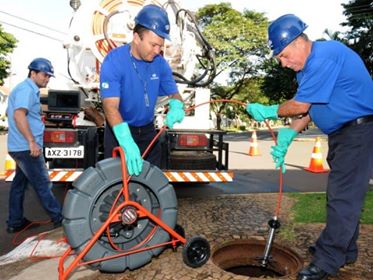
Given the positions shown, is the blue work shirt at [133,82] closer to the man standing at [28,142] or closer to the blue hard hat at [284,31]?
the blue hard hat at [284,31]

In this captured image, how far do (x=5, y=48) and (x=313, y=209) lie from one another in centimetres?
2912

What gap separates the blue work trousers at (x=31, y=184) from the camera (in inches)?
156

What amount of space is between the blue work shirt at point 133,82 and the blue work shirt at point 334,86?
1148mm

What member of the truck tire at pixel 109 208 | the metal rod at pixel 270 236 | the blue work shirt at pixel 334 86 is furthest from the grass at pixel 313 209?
the truck tire at pixel 109 208

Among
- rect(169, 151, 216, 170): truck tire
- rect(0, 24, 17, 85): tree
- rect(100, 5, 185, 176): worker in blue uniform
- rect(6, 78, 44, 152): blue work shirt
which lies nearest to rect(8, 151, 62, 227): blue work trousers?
rect(6, 78, 44, 152): blue work shirt

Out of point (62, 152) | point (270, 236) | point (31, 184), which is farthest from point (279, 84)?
point (270, 236)

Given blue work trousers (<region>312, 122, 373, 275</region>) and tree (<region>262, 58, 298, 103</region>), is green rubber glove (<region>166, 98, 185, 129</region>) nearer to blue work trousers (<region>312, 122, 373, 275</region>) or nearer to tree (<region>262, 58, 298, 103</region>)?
blue work trousers (<region>312, 122, 373, 275</region>)

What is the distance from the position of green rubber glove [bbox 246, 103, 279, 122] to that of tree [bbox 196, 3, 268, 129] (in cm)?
2643

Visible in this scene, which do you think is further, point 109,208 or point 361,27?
point 361,27

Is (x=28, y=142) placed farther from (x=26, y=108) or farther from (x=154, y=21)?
(x=154, y=21)

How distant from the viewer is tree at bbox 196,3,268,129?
30219 millimetres

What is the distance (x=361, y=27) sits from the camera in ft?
86.0

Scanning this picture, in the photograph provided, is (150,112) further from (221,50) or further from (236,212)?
(221,50)

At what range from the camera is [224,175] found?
468cm
